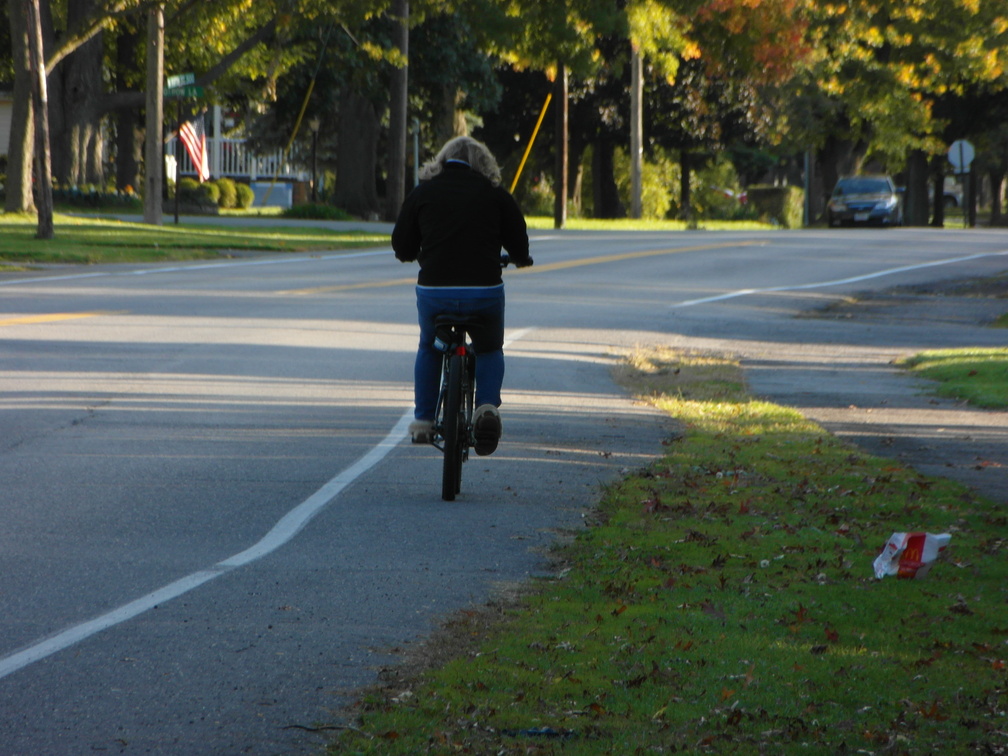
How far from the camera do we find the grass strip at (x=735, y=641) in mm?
4414

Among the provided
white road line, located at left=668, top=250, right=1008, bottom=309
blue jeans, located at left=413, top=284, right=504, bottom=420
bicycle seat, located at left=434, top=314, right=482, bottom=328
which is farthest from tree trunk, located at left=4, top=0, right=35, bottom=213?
bicycle seat, located at left=434, top=314, right=482, bottom=328

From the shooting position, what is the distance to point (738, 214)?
67438 mm

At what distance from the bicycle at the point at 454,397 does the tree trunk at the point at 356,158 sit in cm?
3701

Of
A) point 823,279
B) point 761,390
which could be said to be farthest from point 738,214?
point 761,390

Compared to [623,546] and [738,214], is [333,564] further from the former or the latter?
[738,214]

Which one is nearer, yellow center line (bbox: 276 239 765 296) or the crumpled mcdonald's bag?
the crumpled mcdonald's bag

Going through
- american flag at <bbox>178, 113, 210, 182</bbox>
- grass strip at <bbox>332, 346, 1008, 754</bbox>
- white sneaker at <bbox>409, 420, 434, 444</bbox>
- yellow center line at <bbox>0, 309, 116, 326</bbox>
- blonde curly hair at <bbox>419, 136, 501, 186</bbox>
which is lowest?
grass strip at <bbox>332, 346, 1008, 754</bbox>

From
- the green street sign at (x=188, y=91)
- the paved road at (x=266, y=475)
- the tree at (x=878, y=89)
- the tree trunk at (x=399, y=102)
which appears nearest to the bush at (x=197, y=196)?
the tree trunk at (x=399, y=102)

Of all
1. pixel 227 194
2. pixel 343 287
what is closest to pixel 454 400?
pixel 343 287

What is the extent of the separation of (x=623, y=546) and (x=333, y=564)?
1.43 meters

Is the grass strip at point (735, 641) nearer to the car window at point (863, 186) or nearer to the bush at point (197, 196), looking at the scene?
the bush at point (197, 196)

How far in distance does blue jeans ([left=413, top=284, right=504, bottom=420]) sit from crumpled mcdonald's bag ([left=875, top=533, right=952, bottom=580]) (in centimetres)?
239

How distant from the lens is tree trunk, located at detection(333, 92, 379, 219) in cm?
4494

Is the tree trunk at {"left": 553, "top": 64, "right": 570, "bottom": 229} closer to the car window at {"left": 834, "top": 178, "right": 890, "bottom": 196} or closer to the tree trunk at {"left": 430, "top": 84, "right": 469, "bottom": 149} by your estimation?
the tree trunk at {"left": 430, "top": 84, "right": 469, "bottom": 149}
